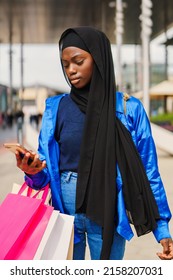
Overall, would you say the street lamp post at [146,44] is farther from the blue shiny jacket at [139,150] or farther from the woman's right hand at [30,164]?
the woman's right hand at [30,164]

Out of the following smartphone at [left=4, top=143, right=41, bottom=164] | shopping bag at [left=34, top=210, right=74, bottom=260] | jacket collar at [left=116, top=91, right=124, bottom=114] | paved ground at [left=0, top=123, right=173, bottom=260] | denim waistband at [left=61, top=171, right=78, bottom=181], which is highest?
jacket collar at [left=116, top=91, right=124, bottom=114]

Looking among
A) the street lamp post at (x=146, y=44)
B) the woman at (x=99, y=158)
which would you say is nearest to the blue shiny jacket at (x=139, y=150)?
the woman at (x=99, y=158)

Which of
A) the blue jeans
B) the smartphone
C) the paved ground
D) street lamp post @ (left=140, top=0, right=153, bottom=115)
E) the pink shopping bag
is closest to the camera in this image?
the pink shopping bag

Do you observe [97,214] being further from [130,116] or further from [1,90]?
[1,90]

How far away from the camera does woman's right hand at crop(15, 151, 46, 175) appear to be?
4.91 ft

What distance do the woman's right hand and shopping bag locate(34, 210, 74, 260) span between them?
7.2 inches

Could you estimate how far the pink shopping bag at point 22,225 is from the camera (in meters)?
1.35

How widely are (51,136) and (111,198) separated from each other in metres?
0.33

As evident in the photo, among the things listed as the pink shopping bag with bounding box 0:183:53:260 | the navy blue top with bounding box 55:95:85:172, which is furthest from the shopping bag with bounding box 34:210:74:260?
the navy blue top with bounding box 55:95:85:172

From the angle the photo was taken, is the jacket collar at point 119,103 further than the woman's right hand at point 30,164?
Yes

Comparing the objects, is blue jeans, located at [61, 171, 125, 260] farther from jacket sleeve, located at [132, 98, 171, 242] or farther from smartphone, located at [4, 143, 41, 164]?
smartphone, located at [4, 143, 41, 164]

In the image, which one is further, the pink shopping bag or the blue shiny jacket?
the blue shiny jacket
